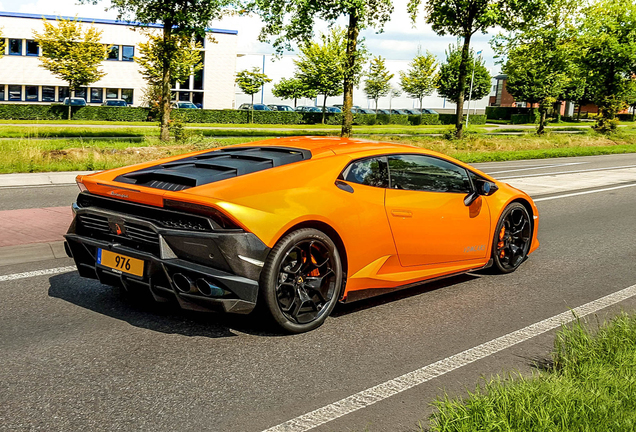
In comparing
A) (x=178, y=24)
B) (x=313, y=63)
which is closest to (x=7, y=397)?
(x=178, y=24)

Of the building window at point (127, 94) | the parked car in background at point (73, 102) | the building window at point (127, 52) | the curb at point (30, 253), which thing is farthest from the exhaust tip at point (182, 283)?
the building window at point (127, 94)

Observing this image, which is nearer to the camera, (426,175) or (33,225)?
(426,175)

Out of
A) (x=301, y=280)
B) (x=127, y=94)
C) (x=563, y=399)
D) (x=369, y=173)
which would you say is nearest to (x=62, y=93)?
(x=127, y=94)

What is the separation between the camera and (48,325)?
15.3 feet

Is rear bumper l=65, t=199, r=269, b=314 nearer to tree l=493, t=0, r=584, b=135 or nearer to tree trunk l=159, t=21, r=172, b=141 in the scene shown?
tree trunk l=159, t=21, r=172, b=141

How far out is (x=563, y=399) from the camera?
127 inches

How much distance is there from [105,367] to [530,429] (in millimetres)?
2411

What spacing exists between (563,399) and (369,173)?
2.43 meters

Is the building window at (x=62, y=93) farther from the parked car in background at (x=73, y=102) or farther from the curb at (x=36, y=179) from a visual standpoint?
the curb at (x=36, y=179)

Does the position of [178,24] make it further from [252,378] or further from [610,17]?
[610,17]

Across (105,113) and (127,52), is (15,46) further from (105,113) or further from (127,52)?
(105,113)

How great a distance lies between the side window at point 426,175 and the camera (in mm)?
5408

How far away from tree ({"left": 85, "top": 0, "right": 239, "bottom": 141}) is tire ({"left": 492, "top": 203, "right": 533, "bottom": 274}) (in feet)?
52.2

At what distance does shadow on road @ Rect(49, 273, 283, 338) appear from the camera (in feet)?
15.4
